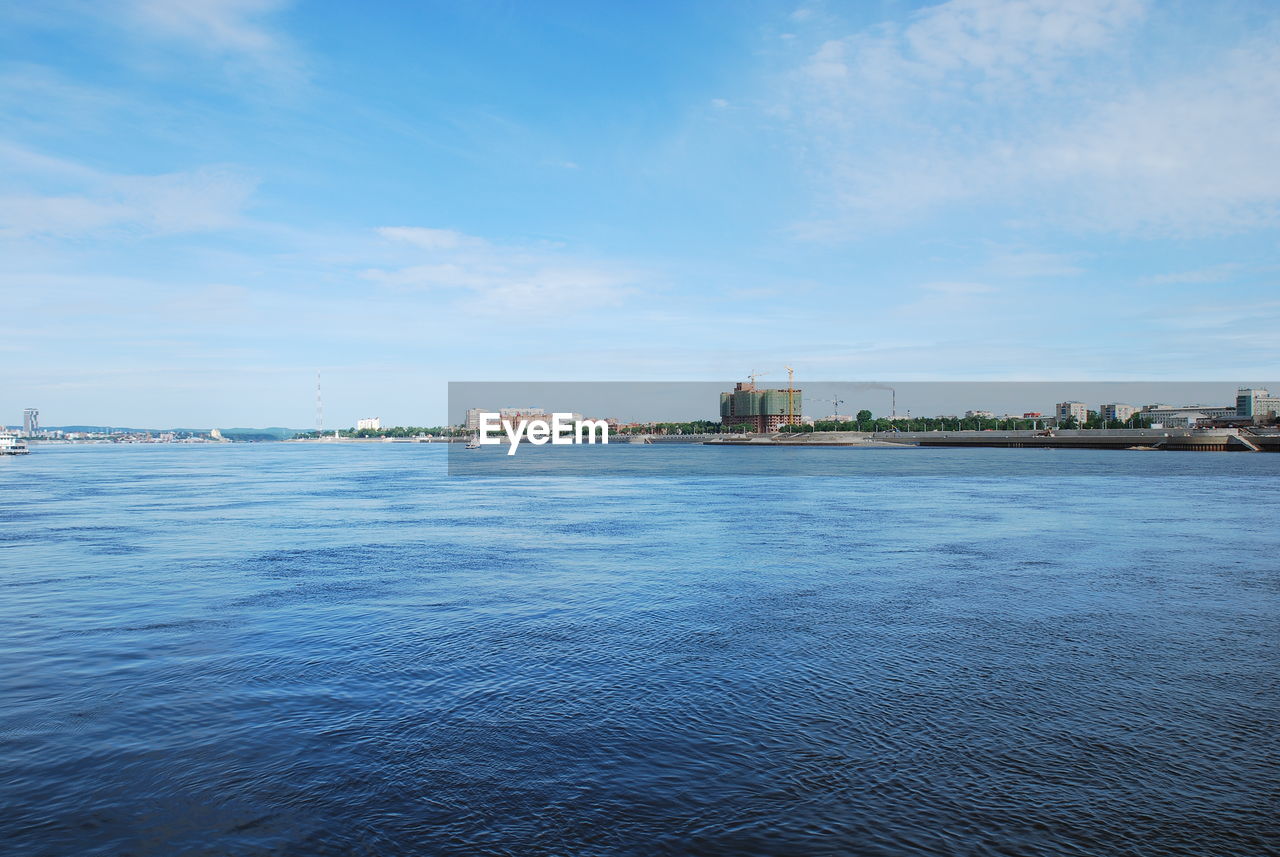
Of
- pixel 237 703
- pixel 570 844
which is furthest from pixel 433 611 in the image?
pixel 570 844

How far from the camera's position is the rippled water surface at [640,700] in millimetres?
6977

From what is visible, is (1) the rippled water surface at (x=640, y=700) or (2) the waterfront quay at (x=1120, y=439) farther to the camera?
(2) the waterfront quay at (x=1120, y=439)

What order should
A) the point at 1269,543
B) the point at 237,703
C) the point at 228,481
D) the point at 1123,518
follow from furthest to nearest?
the point at 228,481 < the point at 1123,518 < the point at 1269,543 < the point at 237,703

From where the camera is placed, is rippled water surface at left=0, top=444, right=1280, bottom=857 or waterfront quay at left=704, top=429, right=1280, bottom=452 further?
waterfront quay at left=704, top=429, right=1280, bottom=452

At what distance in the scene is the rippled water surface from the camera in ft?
22.9

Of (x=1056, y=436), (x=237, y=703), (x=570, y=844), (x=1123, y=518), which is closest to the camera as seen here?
(x=570, y=844)

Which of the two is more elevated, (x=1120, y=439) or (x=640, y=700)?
(x=1120, y=439)

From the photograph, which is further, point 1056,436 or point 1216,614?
point 1056,436

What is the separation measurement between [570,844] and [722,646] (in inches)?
248

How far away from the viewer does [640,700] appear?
33.0ft

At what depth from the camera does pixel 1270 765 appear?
802 cm

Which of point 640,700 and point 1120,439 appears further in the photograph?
point 1120,439

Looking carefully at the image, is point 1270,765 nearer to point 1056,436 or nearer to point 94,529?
point 94,529

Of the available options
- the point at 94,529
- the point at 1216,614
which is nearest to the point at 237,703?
the point at 1216,614
